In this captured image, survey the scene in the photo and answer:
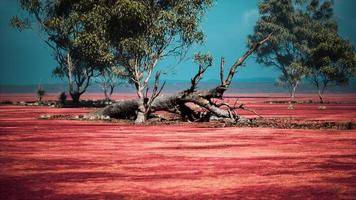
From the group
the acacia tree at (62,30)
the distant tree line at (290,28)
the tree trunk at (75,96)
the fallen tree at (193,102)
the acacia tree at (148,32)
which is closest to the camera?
the fallen tree at (193,102)

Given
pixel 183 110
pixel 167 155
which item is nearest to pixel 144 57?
pixel 183 110

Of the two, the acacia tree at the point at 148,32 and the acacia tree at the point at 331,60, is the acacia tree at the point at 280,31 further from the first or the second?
the acacia tree at the point at 148,32

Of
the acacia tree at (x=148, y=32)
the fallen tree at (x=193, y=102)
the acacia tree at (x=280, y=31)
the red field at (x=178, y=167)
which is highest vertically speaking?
the acacia tree at (x=280, y=31)

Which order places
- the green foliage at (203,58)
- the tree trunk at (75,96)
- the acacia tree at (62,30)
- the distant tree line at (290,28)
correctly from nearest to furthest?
the green foliage at (203,58)
the acacia tree at (62,30)
the tree trunk at (75,96)
the distant tree line at (290,28)

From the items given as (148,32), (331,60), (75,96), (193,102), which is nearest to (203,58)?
(148,32)

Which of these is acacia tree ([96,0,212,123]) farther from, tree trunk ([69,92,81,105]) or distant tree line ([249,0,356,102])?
distant tree line ([249,0,356,102])

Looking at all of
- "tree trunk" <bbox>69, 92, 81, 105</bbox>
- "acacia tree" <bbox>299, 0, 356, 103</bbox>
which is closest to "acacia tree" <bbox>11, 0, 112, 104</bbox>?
"tree trunk" <bbox>69, 92, 81, 105</bbox>

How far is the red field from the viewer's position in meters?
10.2

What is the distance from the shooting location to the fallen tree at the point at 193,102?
32.5m

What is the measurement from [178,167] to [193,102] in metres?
→ 19.6

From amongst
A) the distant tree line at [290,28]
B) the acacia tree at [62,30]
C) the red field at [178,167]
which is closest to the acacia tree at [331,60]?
the distant tree line at [290,28]

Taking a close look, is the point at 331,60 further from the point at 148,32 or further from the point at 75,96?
the point at 148,32

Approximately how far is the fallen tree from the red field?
991cm

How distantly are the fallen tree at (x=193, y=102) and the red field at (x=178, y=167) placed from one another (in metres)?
9.91
